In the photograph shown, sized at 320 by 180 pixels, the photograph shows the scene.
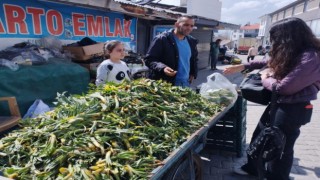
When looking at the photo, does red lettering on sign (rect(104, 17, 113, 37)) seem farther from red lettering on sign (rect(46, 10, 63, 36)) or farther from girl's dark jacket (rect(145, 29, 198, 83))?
girl's dark jacket (rect(145, 29, 198, 83))

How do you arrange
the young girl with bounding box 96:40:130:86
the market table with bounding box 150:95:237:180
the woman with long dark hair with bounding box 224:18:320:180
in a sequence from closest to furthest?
the market table with bounding box 150:95:237:180 < the woman with long dark hair with bounding box 224:18:320:180 < the young girl with bounding box 96:40:130:86

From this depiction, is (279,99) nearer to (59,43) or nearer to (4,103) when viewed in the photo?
(4,103)

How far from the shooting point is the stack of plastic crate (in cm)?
381

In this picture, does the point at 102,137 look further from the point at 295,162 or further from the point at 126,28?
the point at 126,28

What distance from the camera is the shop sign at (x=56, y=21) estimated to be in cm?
471

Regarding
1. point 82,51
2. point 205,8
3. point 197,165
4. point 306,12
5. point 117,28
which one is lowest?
point 197,165

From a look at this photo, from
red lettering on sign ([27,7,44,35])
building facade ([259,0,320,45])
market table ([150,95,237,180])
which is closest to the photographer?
market table ([150,95,237,180])

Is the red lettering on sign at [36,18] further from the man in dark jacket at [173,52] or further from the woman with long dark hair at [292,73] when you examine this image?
the woman with long dark hair at [292,73]

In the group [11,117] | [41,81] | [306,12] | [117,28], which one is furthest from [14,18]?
[306,12]

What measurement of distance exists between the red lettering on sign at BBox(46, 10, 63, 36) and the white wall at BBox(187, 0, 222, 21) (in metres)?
11.8

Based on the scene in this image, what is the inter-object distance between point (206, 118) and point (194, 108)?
9.4 inches

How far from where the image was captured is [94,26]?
655 centimetres

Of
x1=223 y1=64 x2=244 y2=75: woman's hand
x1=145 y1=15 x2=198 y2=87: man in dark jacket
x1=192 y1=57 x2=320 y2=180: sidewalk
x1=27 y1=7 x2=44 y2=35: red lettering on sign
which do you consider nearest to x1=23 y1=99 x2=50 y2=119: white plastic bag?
x1=27 y1=7 x2=44 y2=35: red lettering on sign

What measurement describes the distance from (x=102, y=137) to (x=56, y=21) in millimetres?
4554
